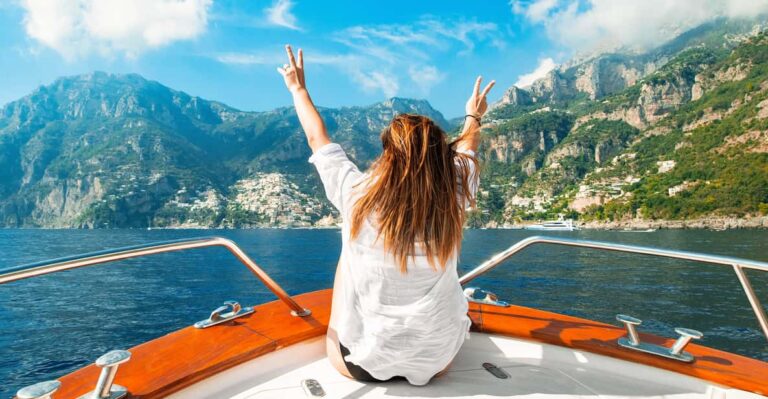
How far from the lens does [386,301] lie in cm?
162

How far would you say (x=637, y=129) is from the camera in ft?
386

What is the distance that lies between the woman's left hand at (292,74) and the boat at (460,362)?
919mm

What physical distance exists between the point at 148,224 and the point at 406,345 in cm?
14411

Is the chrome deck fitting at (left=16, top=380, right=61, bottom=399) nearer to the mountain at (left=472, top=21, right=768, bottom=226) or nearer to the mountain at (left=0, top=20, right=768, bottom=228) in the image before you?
the mountain at (left=472, top=21, right=768, bottom=226)

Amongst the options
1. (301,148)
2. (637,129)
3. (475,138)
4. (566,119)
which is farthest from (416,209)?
(301,148)

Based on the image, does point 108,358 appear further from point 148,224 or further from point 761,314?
point 148,224

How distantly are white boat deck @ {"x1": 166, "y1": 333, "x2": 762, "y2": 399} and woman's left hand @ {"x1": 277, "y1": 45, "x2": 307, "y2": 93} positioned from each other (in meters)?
1.37

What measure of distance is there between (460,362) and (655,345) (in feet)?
3.34

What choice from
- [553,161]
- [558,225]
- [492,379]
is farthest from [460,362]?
[553,161]

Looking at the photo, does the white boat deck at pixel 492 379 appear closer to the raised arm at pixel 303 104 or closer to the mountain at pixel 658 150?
the raised arm at pixel 303 104

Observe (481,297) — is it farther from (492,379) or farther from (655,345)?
(655,345)

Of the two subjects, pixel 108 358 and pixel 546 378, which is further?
pixel 546 378

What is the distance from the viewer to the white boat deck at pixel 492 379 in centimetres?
191

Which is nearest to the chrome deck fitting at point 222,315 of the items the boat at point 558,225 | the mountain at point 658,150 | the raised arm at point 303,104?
the raised arm at point 303,104
